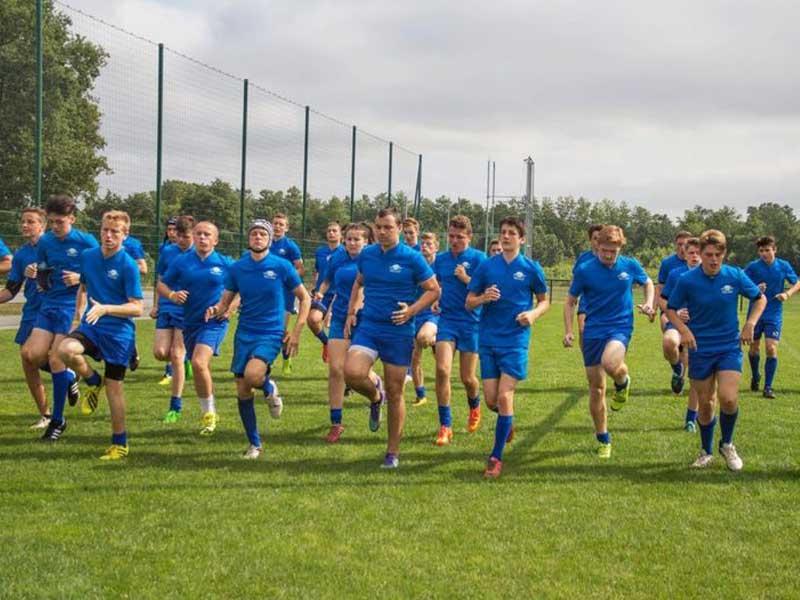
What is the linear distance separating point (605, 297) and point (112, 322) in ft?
13.7

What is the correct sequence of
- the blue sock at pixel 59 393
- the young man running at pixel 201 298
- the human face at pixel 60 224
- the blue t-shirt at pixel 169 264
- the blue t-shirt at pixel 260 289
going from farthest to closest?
the blue t-shirt at pixel 169 264, the young man running at pixel 201 298, the blue sock at pixel 59 393, the human face at pixel 60 224, the blue t-shirt at pixel 260 289

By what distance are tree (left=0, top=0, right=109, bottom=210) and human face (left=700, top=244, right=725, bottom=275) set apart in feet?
54.2

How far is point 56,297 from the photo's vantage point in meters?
7.87

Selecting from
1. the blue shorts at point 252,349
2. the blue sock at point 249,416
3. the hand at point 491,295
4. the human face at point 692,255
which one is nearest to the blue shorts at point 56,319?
the blue shorts at point 252,349

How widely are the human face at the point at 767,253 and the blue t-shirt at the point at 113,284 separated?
8.07 m

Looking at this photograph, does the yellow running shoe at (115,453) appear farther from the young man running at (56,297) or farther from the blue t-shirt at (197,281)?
the blue t-shirt at (197,281)

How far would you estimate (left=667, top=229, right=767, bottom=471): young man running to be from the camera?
22.7 feet

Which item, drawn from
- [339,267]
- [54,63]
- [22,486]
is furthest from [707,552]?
[54,63]

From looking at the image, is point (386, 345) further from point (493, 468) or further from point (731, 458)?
point (731, 458)

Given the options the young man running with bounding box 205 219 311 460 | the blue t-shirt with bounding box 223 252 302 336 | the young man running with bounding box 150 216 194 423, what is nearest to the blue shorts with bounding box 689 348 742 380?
the young man running with bounding box 205 219 311 460

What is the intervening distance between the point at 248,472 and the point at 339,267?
136 inches

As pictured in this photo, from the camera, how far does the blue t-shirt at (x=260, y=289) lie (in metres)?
7.24

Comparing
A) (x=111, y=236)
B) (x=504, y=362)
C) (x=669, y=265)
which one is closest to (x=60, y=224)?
(x=111, y=236)

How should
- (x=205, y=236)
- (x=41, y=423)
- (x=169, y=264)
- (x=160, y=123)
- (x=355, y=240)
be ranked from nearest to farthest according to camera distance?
(x=205, y=236) → (x=41, y=423) → (x=355, y=240) → (x=169, y=264) → (x=160, y=123)
